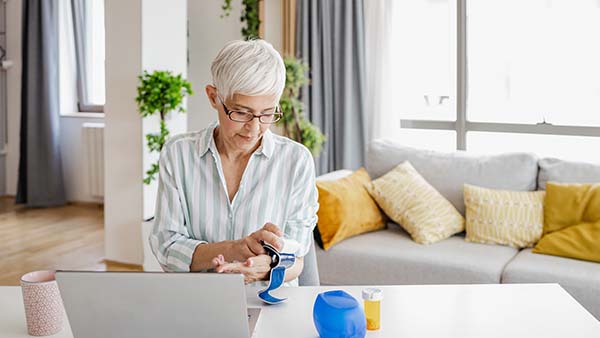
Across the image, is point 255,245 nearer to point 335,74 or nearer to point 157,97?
point 157,97

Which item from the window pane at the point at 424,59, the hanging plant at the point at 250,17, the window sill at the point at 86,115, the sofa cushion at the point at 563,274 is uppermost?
the hanging plant at the point at 250,17

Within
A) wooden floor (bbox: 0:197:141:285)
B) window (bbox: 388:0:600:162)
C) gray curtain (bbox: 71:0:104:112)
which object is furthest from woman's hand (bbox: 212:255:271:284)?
gray curtain (bbox: 71:0:104:112)

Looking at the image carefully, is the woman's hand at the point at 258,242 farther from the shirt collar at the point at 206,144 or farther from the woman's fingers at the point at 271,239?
the shirt collar at the point at 206,144

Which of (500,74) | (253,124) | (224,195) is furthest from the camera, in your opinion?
(500,74)

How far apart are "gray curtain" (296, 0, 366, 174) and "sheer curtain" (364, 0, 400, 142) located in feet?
0.21

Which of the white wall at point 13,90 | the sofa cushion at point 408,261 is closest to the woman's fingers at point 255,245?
the sofa cushion at point 408,261

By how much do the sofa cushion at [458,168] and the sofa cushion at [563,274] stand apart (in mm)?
465

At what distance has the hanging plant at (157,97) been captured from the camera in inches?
164

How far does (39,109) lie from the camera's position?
6.34 metres

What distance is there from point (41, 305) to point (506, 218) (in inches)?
94.6

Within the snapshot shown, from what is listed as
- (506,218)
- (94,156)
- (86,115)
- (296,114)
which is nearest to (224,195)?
(506,218)

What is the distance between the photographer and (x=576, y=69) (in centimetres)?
457

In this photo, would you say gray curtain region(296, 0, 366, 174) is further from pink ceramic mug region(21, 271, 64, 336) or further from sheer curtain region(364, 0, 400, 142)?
pink ceramic mug region(21, 271, 64, 336)

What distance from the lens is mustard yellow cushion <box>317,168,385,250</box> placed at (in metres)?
3.38
